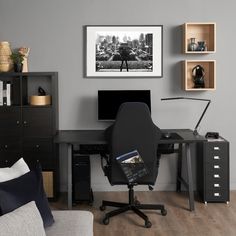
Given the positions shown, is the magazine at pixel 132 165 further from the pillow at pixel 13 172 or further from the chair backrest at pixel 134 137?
the pillow at pixel 13 172

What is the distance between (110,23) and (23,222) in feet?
10.1

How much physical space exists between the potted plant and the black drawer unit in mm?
2083

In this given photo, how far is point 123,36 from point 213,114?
133 cm

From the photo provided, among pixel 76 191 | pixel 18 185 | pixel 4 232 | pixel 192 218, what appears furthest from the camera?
pixel 76 191

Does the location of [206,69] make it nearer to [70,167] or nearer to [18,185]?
[70,167]

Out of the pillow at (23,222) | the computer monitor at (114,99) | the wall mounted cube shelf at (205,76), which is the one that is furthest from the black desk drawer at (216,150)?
the pillow at (23,222)

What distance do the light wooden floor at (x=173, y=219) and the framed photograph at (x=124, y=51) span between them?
137 centimetres

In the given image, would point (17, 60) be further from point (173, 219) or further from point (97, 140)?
point (173, 219)

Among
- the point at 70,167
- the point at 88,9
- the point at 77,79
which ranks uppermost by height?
the point at 88,9

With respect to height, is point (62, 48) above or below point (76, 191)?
above

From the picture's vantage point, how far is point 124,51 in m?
4.96

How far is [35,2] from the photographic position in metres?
4.89

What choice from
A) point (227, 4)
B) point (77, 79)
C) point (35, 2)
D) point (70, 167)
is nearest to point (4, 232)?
point (70, 167)

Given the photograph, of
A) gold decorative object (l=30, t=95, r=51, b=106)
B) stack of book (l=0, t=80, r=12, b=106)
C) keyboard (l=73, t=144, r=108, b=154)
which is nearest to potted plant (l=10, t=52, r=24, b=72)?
stack of book (l=0, t=80, r=12, b=106)
